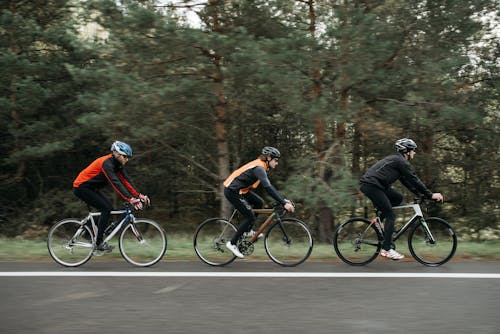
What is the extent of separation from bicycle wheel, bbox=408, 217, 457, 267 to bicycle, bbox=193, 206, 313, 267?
5.11 ft

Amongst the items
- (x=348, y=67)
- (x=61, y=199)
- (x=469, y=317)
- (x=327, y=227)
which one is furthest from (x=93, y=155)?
(x=469, y=317)

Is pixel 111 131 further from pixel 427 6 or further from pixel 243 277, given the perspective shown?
pixel 427 6

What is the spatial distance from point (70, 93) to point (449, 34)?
11.8 m

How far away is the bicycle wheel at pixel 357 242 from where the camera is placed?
25.5ft

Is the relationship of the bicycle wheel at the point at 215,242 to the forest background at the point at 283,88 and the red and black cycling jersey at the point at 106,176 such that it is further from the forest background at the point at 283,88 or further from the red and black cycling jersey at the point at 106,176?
A: the forest background at the point at 283,88

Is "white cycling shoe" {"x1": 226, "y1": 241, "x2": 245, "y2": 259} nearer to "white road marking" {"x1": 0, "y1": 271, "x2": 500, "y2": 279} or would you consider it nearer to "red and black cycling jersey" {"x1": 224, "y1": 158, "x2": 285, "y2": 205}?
"white road marking" {"x1": 0, "y1": 271, "x2": 500, "y2": 279}

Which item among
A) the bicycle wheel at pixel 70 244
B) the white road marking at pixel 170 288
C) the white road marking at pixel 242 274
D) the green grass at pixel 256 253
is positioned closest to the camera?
the white road marking at pixel 170 288

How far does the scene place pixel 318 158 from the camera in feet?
42.3

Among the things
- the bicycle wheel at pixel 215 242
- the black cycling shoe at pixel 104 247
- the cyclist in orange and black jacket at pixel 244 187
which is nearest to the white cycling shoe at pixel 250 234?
the cyclist in orange and black jacket at pixel 244 187

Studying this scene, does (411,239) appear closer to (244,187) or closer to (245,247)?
(245,247)

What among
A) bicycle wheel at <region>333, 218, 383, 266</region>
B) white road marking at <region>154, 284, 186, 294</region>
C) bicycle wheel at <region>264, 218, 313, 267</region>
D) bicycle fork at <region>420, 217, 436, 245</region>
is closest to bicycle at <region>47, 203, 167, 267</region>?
white road marking at <region>154, 284, 186, 294</region>

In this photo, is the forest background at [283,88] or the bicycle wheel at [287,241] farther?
the forest background at [283,88]

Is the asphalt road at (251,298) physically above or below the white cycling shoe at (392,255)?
below

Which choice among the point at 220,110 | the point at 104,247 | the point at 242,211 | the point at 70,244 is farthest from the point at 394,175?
the point at 220,110
